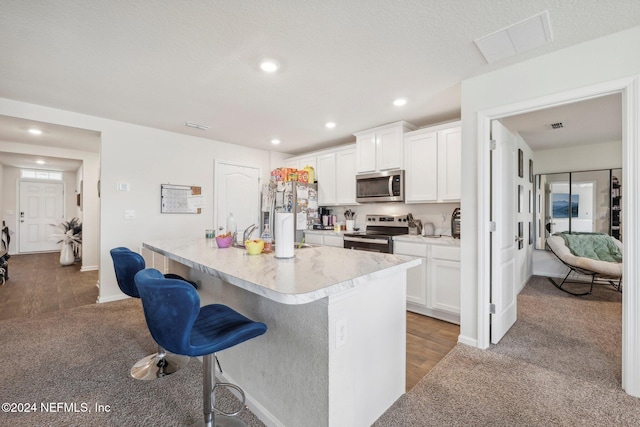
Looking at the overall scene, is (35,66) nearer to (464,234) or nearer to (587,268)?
(464,234)

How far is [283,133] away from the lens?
171 inches

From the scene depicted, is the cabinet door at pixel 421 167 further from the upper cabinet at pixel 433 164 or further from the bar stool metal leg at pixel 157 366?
the bar stool metal leg at pixel 157 366

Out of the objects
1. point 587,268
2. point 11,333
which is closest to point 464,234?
point 587,268

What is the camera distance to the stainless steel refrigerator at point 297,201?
4.71 metres

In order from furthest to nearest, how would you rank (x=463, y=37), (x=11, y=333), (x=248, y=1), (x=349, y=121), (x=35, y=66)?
(x=349, y=121) → (x=11, y=333) → (x=35, y=66) → (x=463, y=37) → (x=248, y=1)

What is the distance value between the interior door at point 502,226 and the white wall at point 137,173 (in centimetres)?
404

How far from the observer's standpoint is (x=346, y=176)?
455cm

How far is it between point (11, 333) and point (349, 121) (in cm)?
428

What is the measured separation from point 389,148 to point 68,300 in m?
4.81

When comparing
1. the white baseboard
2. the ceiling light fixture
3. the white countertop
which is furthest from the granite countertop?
the white baseboard

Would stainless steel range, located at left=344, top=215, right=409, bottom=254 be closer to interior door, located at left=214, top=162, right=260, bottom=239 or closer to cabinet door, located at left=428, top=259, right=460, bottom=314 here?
cabinet door, located at left=428, top=259, right=460, bottom=314

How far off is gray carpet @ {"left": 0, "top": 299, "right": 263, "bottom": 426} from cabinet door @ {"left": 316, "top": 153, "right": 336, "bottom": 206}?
10.1 feet

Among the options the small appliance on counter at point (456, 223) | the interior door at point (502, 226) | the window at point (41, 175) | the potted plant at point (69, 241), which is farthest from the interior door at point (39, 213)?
the interior door at point (502, 226)

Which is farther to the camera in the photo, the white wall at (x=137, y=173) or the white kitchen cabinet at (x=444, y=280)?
the white wall at (x=137, y=173)
